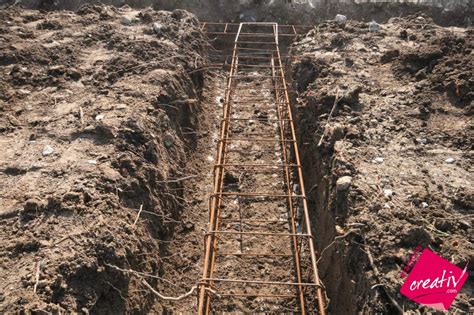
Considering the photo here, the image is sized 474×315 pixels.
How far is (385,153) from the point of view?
492 centimetres

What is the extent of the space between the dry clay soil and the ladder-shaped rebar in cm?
30

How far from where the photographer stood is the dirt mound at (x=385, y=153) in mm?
3727

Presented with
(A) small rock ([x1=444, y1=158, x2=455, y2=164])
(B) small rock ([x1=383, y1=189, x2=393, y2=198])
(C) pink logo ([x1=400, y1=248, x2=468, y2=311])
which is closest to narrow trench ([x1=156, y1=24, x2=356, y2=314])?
(B) small rock ([x1=383, y1=189, x2=393, y2=198])

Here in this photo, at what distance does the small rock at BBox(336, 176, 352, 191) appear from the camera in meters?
4.54

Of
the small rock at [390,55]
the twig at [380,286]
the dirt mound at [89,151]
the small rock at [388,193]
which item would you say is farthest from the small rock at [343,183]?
the small rock at [390,55]

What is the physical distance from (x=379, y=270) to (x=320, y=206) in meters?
1.87

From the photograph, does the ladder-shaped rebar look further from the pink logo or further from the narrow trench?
the pink logo

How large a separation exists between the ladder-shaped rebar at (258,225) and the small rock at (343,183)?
464 mm

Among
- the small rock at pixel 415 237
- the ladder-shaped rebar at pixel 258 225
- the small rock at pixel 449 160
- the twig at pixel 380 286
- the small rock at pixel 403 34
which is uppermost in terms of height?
the small rock at pixel 403 34

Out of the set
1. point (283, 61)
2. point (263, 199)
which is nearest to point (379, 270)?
point (263, 199)

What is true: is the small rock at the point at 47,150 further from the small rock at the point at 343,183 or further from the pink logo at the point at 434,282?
the pink logo at the point at 434,282

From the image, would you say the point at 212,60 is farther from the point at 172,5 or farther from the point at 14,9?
the point at 14,9

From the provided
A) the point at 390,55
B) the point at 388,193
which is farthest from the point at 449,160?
the point at 390,55

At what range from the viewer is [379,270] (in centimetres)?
361
